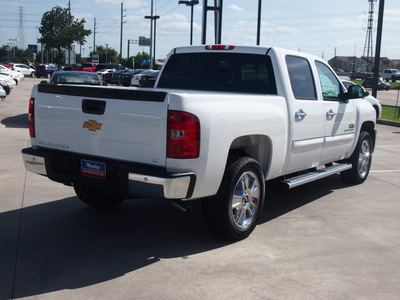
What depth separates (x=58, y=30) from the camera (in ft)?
245

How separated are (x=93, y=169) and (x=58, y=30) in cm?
7524

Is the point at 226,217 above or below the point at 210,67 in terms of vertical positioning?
below

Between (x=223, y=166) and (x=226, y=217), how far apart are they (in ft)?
1.73

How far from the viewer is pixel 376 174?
894 cm

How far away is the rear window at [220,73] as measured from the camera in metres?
5.89

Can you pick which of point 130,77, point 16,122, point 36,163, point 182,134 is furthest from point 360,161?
point 130,77

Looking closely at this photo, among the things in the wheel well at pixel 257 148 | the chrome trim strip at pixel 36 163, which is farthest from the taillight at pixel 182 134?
the chrome trim strip at pixel 36 163

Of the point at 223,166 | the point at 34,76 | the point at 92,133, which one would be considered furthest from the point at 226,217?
the point at 34,76

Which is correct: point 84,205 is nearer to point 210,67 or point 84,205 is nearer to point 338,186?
point 210,67

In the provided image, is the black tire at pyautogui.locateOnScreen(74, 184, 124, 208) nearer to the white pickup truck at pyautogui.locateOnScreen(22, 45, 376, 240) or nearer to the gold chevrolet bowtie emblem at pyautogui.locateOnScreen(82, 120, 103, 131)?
the white pickup truck at pyautogui.locateOnScreen(22, 45, 376, 240)

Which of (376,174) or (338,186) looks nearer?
(338,186)

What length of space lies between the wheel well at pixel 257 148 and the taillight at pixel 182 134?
996 millimetres

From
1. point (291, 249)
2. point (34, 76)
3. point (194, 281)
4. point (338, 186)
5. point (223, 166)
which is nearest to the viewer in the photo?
point (194, 281)

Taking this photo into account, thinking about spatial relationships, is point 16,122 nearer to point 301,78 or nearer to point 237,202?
point 301,78
